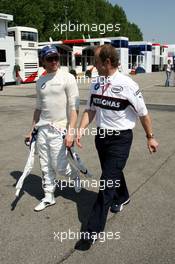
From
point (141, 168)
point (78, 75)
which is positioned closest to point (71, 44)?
point (78, 75)

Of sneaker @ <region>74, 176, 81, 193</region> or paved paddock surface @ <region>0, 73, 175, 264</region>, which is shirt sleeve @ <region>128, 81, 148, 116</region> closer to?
paved paddock surface @ <region>0, 73, 175, 264</region>

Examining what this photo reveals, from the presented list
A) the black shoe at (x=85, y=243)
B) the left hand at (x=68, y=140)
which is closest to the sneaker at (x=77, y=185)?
the left hand at (x=68, y=140)

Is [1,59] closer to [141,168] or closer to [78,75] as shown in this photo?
[78,75]

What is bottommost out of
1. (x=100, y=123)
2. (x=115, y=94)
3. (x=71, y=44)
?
(x=100, y=123)

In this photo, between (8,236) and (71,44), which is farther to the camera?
(71,44)

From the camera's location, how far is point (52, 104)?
4.08 meters

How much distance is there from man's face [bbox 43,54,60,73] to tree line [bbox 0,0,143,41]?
3284 centimetres

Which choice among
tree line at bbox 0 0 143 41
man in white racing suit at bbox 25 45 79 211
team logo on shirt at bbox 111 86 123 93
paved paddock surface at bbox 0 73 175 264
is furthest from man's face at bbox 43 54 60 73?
tree line at bbox 0 0 143 41

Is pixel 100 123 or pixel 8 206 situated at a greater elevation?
pixel 100 123

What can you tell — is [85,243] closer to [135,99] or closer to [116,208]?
[116,208]

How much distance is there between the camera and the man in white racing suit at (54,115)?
4016 mm

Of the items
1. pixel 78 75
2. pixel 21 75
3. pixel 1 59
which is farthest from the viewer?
pixel 78 75

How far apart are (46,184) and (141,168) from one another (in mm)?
2117

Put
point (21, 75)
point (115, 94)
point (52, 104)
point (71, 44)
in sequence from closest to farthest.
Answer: point (115, 94) < point (52, 104) < point (21, 75) < point (71, 44)
